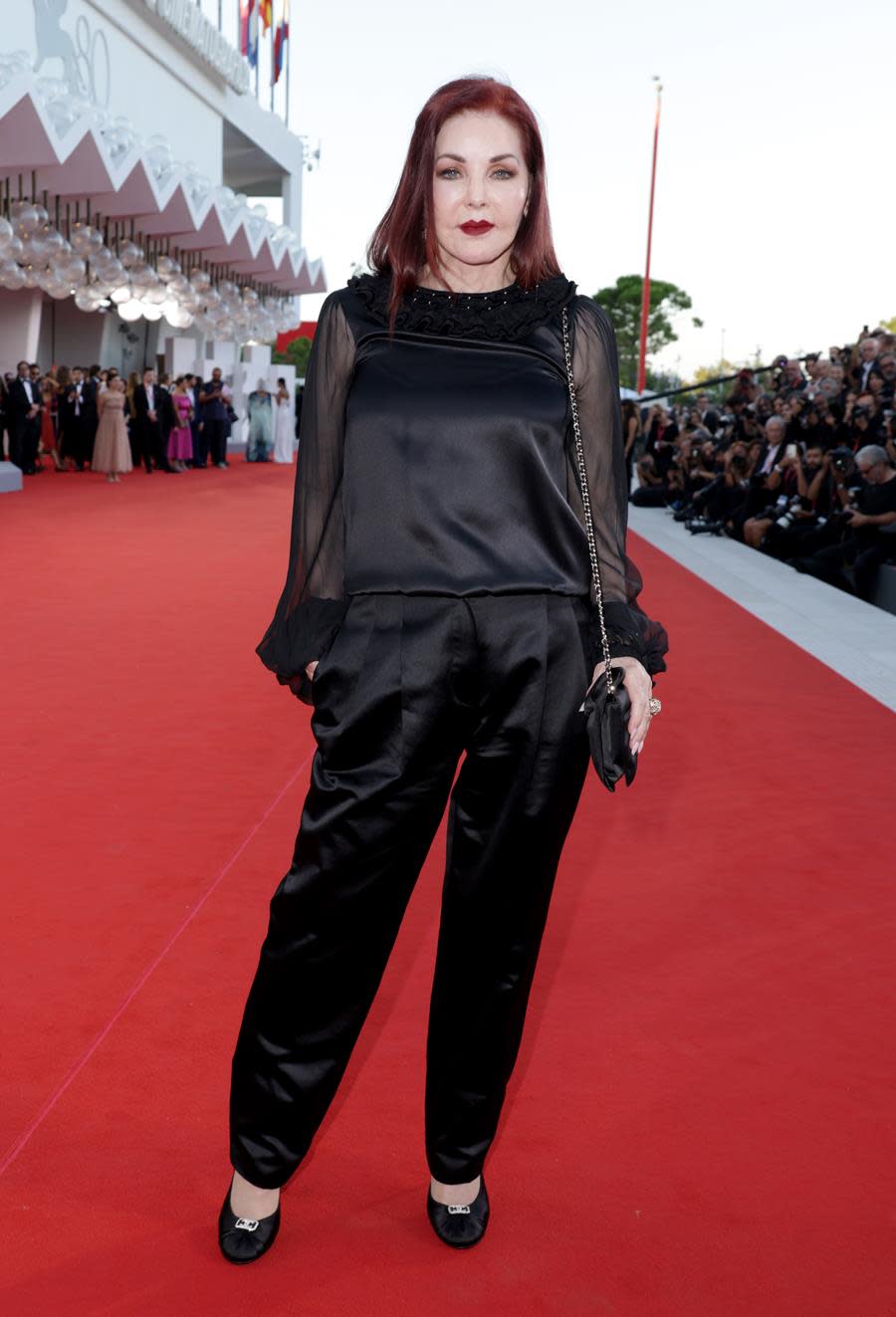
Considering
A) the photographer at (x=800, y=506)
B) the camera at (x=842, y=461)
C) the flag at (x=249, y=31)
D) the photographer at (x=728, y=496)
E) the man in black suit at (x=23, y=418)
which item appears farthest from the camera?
the flag at (x=249, y=31)

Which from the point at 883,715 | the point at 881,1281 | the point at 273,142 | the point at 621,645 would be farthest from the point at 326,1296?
the point at 273,142

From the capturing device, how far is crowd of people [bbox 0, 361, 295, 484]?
61.6ft

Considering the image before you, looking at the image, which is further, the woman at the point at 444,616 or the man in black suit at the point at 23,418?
the man in black suit at the point at 23,418

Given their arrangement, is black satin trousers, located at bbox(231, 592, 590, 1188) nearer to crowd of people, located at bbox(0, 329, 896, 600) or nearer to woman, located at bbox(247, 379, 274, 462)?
crowd of people, located at bbox(0, 329, 896, 600)

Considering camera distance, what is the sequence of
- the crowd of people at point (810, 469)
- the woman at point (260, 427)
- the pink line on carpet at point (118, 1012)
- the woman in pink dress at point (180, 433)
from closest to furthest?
the pink line on carpet at point (118, 1012), the crowd of people at point (810, 469), the woman in pink dress at point (180, 433), the woman at point (260, 427)

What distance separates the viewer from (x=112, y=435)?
63.5 ft

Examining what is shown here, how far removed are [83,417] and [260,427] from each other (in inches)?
245

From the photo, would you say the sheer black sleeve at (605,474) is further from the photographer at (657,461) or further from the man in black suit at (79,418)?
the man in black suit at (79,418)

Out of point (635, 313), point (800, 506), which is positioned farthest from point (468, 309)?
point (635, 313)

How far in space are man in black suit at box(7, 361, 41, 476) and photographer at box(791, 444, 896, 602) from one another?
38.8 feet

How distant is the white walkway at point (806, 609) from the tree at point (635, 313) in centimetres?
5695

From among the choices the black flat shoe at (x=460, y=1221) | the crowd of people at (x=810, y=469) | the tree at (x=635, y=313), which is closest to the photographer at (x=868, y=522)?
the crowd of people at (x=810, y=469)

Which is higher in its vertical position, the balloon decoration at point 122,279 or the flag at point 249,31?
the flag at point 249,31

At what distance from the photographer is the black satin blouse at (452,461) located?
6.09ft
